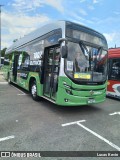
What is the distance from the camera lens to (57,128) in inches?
202

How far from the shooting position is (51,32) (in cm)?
707

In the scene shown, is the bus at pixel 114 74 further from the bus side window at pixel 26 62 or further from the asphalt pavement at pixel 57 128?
the bus side window at pixel 26 62

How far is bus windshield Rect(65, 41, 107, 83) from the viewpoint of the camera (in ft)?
19.7

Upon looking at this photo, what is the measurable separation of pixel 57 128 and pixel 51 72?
8.34 feet

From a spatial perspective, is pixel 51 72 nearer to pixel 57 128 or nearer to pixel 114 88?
pixel 57 128

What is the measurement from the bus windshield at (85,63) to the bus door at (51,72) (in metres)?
0.57

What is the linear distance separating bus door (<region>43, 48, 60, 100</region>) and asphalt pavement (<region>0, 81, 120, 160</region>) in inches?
30.4

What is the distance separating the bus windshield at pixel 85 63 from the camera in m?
5.99

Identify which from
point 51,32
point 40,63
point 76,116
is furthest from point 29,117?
point 51,32

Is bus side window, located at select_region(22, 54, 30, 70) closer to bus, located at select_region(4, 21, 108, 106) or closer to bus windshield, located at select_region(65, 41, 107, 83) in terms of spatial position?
bus, located at select_region(4, 21, 108, 106)

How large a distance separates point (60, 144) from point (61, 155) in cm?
47

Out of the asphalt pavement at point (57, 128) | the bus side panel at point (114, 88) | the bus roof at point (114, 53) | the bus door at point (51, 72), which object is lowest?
the asphalt pavement at point (57, 128)

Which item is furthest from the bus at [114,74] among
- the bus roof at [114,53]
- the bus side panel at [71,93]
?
the bus side panel at [71,93]

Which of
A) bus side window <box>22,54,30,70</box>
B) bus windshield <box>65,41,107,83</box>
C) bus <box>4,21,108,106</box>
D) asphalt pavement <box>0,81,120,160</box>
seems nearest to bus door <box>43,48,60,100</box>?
bus <box>4,21,108,106</box>
